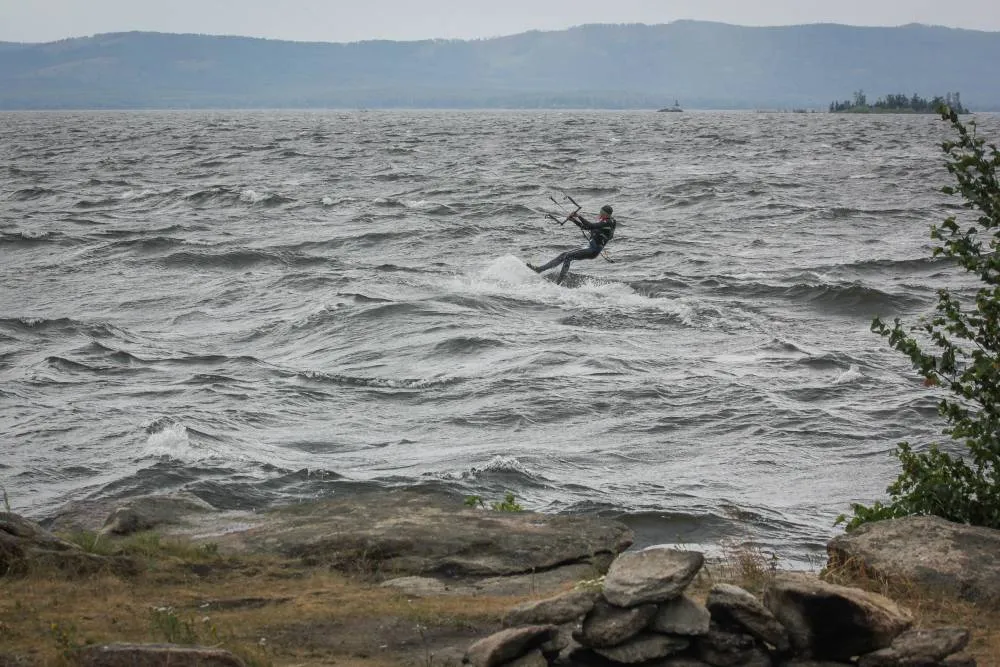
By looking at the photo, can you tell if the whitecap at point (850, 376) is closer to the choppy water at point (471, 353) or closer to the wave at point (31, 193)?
the choppy water at point (471, 353)

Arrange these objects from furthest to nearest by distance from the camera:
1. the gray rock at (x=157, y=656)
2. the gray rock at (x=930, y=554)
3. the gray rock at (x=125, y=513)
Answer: the gray rock at (x=125, y=513) → the gray rock at (x=930, y=554) → the gray rock at (x=157, y=656)

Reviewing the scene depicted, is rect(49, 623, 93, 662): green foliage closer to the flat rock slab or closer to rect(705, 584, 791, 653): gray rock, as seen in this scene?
the flat rock slab

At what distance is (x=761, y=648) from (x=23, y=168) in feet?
219

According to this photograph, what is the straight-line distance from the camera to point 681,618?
722 centimetres

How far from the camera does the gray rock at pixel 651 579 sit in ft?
23.5

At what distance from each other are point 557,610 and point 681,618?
0.72 metres

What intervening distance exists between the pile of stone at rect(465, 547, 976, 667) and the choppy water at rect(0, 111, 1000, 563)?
4695 mm

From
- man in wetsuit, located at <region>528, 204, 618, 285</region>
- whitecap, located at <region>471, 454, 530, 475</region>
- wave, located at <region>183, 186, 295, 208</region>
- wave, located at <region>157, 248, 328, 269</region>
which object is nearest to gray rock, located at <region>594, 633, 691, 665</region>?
whitecap, located at <region>471, 454, 530, 475</region>

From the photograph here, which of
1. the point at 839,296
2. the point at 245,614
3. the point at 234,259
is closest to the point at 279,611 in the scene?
the point at 245,614

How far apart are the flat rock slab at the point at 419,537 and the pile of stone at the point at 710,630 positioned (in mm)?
2321

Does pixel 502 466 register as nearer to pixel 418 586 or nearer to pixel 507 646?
pixel 418 586

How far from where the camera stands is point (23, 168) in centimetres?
6725

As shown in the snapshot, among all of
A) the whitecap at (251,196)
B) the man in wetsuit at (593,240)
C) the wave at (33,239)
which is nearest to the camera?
the man in wetsuit at (593,240)

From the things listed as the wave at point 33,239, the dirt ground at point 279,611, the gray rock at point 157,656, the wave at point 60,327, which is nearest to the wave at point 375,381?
the wave at point 60,327
